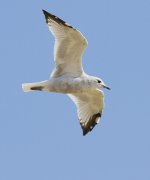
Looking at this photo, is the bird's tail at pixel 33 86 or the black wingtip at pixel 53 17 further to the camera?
the bird's tail at pixel 33 86

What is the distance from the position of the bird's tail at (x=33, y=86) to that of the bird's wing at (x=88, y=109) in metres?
1.34

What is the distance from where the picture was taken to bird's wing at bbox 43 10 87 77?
1631 centimetres

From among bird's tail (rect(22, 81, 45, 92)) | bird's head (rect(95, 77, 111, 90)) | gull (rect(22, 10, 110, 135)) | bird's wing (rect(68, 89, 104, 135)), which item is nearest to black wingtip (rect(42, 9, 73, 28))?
gull (rect(22, 10, 110, 135))

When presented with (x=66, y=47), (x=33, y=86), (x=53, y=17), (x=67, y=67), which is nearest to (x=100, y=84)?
(x=67, y=67)

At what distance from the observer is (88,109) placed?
58.8 ft

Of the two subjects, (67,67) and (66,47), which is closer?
(66,47)

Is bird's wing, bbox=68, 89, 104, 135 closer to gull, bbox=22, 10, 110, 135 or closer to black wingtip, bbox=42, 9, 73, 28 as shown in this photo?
gull, bbox=22, 10, 110, 135

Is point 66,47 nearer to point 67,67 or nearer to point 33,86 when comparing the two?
point 67,67

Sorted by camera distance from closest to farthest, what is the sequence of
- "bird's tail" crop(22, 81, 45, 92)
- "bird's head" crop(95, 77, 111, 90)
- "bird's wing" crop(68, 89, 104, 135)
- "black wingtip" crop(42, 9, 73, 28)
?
"black wingtip" crop(42, 9, 73, 28), "bird's tail" crop(22, 81, 45, 92), "bird's head" crop(95, 77, 111, 90), "bird's wing" crop(68, 89, 104, 135)

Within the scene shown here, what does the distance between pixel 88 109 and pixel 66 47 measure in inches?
75.5

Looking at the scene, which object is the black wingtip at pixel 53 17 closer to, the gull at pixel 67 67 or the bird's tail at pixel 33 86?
the gull at pixel 67 67

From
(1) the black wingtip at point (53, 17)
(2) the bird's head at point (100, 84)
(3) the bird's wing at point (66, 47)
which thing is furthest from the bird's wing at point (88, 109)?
(1) the black wingtip at point (53, 17)

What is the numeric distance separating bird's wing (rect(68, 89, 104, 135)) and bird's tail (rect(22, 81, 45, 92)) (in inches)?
52.9

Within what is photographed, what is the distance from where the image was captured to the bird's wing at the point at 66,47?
16.3 meters
